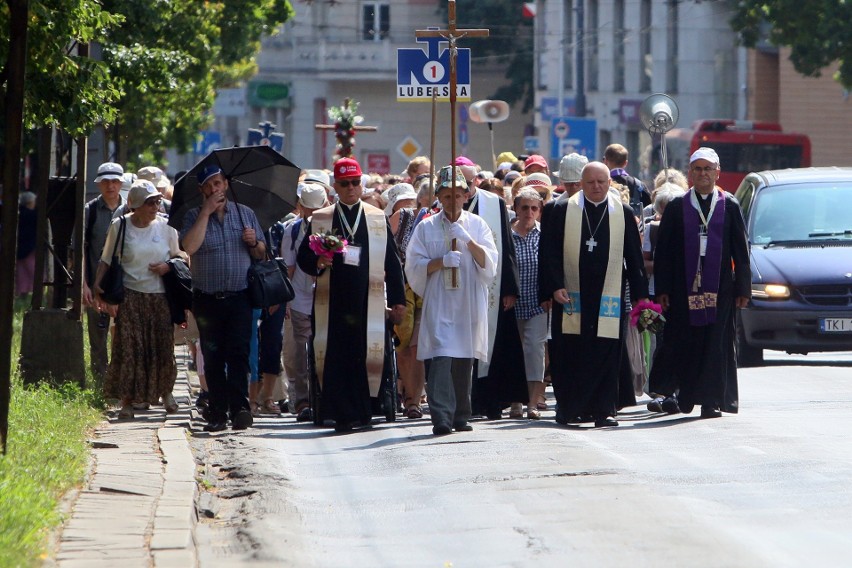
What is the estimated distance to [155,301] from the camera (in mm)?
13750

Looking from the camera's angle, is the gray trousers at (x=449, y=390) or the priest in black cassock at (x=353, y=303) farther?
the priest in black cassock at (x=353, y=303)

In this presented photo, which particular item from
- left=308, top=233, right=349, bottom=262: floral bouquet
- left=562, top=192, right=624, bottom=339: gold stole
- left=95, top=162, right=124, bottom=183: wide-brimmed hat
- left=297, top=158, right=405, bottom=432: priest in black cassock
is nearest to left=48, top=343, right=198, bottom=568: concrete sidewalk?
left=297, top=158, right=405, bottom=432: priest in black cassock

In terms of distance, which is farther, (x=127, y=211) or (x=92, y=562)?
(x=127, y=211)

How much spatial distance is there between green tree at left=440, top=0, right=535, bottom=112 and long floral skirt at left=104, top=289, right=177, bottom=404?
55.9m

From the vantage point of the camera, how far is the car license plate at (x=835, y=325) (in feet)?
56.4

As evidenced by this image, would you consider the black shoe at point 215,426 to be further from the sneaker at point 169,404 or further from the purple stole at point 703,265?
the purple stole at point 703,265

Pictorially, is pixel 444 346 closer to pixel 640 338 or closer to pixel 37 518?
pixel 640 338

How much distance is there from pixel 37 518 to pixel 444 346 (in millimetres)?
5149

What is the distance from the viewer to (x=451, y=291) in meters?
12.9

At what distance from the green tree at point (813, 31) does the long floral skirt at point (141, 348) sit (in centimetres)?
2580

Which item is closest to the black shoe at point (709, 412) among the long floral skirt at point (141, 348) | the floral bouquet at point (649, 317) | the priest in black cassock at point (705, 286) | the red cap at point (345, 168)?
the priest in black cassock at point (705, 286)

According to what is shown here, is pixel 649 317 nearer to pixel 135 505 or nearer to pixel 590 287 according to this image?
pixel 590 287


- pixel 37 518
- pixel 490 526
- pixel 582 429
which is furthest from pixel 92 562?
pixel 582 429

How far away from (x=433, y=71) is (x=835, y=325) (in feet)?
14.1
